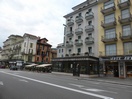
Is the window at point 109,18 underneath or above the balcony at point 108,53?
above

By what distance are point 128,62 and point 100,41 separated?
24.6 feet

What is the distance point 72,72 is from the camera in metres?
29.5

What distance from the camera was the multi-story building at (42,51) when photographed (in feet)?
199

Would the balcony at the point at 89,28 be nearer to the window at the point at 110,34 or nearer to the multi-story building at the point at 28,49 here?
the window at the point at 110,34

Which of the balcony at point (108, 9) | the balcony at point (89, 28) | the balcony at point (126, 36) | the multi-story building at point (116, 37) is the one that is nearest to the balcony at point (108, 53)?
the multi-story building at point (116, 37)

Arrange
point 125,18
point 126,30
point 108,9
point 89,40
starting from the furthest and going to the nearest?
point 89,40 → point 108,9 → point 126,30 → point 125,18

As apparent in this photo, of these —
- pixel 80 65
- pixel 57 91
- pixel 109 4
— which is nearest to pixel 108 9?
pixel 109 4

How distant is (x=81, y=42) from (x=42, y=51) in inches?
1288

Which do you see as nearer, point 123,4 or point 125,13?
point 123,4

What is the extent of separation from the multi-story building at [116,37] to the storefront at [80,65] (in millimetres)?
1993

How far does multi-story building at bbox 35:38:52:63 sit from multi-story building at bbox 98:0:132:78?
3680 centimetres

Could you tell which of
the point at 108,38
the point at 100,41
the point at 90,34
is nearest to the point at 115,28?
the point at 108,38

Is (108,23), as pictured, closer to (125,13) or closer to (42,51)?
(125,13)

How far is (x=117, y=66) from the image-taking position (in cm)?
2627
